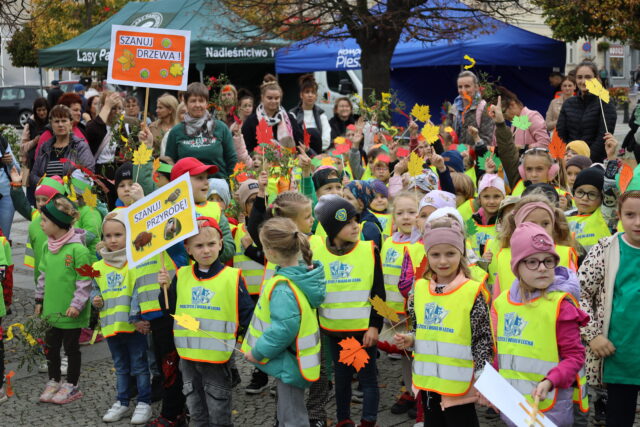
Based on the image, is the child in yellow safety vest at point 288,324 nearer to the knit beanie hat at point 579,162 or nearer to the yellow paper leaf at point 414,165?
the yellow paper leaf at point 414,165

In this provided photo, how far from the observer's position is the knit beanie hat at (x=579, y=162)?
6578 millimetres

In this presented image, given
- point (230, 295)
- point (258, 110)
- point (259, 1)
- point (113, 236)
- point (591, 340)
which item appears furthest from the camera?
point (259, 1)

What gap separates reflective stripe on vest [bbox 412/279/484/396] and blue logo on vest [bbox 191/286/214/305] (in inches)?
51.2

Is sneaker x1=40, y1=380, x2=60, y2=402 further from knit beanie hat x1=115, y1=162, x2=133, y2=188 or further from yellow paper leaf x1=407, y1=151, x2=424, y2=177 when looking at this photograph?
yellow paper leaf x1=407, y1=151, x2=424, y2=177

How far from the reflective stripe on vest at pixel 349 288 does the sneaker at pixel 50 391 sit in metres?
2.31

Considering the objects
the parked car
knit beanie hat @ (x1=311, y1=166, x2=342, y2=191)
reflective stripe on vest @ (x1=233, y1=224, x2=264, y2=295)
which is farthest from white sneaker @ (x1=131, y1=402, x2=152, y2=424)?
the parked car

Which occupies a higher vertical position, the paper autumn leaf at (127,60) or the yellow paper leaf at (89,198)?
the paper autumn leaf at (127,60)

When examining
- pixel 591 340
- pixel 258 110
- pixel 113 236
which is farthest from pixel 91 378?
pixel 591 340

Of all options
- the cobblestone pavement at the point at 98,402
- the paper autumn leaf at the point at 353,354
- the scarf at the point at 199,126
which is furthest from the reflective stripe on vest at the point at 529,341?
the scarf at the point at 199,126

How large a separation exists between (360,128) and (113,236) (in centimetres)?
361

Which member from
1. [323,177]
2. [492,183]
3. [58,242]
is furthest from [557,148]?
[58,242]

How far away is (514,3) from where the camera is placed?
11984mm

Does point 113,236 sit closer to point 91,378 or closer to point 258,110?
point 91,378

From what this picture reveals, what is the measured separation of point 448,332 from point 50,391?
3312mm
